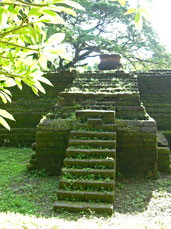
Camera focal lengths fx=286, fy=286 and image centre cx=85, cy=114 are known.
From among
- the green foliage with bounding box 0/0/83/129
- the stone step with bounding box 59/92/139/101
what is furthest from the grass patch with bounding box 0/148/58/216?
the green foliage with bounding box 0/0/83/129

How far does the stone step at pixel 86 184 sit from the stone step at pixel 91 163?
0.35 meters

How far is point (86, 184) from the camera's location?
423 centimetres

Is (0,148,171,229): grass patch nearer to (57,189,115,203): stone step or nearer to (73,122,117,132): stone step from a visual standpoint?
(57,189,115,203): stone step

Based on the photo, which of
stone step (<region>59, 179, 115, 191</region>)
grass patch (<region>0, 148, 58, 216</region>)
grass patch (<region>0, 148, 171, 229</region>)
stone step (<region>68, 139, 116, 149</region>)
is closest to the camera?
grass patch (<region>0, 148, 171, 229</region>)

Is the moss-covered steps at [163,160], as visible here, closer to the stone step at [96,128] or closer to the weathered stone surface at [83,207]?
the stone step at [96,128]

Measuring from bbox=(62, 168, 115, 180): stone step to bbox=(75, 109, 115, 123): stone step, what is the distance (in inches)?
49.8

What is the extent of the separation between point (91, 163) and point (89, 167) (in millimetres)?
71

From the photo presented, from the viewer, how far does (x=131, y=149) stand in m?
5.31

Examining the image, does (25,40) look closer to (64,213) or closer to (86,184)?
(64,213)

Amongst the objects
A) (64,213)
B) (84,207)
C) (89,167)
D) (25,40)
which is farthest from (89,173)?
(25,40)

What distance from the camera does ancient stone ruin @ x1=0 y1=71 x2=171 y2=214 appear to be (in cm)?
421

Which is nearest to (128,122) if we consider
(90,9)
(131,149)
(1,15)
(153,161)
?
(131,149)

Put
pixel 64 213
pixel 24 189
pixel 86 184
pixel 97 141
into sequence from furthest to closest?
1. pixel 97 141
2. pixel 24 189
3. pixel 86 184
4. pixel 64 213

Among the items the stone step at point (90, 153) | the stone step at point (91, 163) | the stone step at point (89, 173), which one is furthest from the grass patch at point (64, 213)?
the stone step at point (90, 153)
